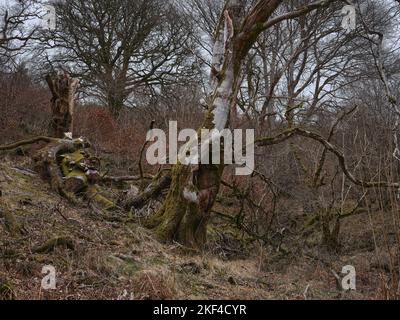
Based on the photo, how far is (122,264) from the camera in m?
4.27

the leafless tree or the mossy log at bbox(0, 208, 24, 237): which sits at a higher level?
the leafless tree

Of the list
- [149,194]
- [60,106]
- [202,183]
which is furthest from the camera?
[60,106]

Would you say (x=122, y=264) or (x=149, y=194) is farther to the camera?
(x=149, y=194)

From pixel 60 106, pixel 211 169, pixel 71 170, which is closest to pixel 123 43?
pixel 60 106

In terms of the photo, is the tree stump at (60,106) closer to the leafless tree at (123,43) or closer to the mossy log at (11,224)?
the mossy log at (11,224)

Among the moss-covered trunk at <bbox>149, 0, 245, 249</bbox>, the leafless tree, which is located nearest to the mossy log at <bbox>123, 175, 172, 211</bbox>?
the moss-covered trunk at <bbox>149, 0, 245, 249</bbox>

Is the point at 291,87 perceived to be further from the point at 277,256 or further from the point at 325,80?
the point at 277,256

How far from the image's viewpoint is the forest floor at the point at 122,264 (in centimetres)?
357

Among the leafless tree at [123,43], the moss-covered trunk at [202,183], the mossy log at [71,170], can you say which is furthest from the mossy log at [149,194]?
the leafless tree at [123,43]

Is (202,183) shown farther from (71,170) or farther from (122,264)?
(71,170)

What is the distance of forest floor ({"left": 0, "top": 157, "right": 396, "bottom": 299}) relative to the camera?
3.57 m

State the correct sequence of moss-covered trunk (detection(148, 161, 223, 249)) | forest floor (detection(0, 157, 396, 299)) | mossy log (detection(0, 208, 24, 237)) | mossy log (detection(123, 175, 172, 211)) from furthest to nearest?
mossy log (detection(123, 175, 172, 211)) < moss-covered trunk (detection(148, 161, 223, 249)) < mossy log (detection(0, 208, 24, 237)) < forest floor (detection(0, 157, 396, 299))

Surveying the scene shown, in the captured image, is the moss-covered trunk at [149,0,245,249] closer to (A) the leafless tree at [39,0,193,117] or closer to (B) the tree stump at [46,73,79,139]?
(B) the tree stump at [46,73,79,139]
